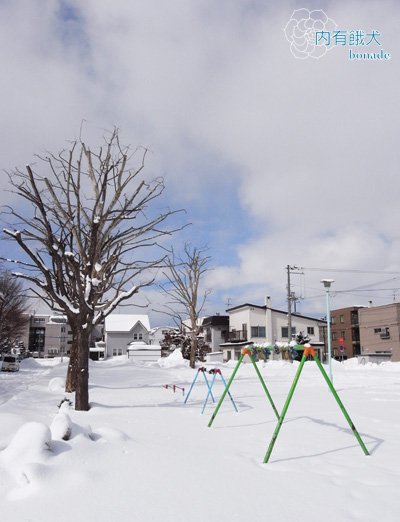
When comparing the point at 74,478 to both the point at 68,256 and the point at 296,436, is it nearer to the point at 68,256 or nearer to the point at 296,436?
the point at 296,436

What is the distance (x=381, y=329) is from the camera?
173 ft

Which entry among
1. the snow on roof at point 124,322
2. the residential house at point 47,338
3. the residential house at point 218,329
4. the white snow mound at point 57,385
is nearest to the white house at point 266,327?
the residential house at point 218,329

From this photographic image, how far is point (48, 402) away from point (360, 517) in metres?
10.6

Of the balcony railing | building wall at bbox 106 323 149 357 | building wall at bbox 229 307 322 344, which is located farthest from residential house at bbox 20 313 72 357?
building wall at bbox 229 307 322 344

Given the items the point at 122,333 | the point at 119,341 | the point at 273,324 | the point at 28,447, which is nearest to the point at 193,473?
the point at 28,447

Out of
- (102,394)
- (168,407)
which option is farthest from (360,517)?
(102,394)

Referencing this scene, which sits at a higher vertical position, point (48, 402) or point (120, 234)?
point (120, 234)

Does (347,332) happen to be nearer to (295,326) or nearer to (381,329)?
(381,329)

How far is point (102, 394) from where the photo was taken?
45.9 ft

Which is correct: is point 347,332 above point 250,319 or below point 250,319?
below

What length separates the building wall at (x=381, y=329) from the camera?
166ft

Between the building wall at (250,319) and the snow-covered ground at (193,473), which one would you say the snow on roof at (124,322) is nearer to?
the building wall at (250,319)

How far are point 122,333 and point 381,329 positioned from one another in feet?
121

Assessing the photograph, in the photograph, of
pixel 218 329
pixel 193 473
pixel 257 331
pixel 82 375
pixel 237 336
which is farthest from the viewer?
pixel 218 329
